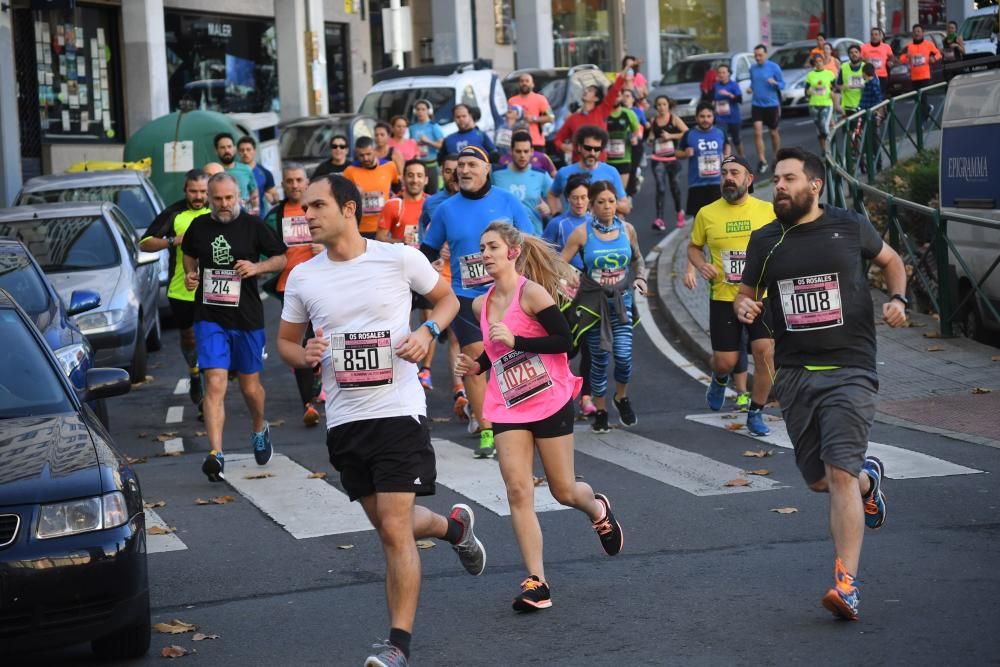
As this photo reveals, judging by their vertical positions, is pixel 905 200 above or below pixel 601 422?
above

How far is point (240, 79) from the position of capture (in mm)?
35969

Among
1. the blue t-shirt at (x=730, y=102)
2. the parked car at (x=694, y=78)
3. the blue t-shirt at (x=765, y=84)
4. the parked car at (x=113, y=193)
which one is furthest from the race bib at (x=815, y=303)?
the parked car at (x=694, y=78)

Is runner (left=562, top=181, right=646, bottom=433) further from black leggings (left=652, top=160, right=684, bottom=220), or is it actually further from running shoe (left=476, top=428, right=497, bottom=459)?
black leggings (left=652, top=160, right=684, bottom=220)

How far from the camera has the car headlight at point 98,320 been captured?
45.8 feet

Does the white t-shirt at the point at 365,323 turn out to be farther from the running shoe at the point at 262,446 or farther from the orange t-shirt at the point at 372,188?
the orange t-shirt at the point at 372,188

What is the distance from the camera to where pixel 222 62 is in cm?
3538

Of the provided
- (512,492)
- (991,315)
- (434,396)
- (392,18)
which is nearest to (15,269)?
(434,396)

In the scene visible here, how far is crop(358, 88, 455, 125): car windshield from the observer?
2723cm

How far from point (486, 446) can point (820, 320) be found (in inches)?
179

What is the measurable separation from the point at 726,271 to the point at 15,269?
188 inches

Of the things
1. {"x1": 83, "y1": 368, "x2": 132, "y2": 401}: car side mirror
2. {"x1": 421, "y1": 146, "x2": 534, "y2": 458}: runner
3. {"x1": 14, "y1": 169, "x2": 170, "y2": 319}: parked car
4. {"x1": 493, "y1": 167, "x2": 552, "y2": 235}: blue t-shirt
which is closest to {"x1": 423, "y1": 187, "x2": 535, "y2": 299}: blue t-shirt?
{"x1": 421, "y1": 146, "x2": 534, "y2": 458}: runner

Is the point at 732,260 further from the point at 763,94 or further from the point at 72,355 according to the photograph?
the point at 763,94

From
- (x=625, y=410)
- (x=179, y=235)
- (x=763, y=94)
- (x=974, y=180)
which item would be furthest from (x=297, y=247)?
(x=763, y=94)

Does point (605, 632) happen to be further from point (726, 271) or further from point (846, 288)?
point (726, 271)
